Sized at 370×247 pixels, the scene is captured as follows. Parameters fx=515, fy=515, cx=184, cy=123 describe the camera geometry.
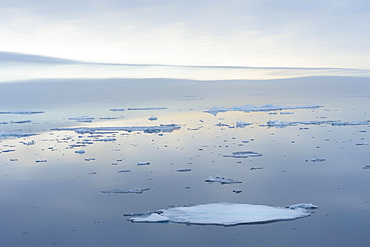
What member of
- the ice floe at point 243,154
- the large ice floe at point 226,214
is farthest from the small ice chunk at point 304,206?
the ice floe at point 243,154

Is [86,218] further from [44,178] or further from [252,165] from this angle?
[252,165]

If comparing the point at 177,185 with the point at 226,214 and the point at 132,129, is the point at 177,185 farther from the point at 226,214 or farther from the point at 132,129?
the point at 132,129

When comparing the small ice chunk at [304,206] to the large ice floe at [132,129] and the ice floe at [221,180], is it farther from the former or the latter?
the large ice floe at [132,129]

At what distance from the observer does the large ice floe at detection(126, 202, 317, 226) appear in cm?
876

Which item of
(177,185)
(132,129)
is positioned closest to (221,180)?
(177,185)

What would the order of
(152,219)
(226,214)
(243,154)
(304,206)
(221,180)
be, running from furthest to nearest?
(243,154), (221,180), (304,206), (226,214), (152,219)

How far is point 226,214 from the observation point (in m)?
9.02

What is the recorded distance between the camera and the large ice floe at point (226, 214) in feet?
28.7

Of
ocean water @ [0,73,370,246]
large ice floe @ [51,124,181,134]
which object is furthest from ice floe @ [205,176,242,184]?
large ice floe @ [51,124,181,134]

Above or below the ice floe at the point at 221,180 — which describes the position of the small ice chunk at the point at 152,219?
below

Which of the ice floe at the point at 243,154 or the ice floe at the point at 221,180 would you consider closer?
the ice floe at the point at 221,180

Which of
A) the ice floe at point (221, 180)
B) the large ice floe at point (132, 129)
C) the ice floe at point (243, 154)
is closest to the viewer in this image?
the ice floe at point (221, 180)

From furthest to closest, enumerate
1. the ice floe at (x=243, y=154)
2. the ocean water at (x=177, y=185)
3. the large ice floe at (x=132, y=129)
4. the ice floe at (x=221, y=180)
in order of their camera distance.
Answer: the large ice floe at (x=132, y=129), the ice floe at (x=243, y=154), the ice floe at (x=221, y=180), the ocean water at (x=177, y=185)

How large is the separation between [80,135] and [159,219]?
12.7m
